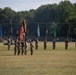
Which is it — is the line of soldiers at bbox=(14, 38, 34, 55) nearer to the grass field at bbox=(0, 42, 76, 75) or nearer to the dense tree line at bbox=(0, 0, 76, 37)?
the grass field at bbox=(0, 42, 76, 75)

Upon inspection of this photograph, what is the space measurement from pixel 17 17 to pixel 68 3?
22325 millimetres

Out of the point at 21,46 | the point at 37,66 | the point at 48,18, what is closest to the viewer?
the point at 37,66

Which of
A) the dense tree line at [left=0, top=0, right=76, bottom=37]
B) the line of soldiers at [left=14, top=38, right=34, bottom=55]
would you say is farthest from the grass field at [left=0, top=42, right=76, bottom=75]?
the dense tree line at [left=0, top=0, right=76, bottom=37]

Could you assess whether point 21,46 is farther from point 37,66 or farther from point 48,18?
point 48,18

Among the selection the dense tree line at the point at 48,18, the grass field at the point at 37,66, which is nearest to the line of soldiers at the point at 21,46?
the grass field at the point at 37,66

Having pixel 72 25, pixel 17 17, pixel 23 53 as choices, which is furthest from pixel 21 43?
pixel 17 17

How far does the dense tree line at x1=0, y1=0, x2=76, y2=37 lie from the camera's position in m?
115

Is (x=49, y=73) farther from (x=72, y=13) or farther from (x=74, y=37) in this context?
(x=72, y=13)

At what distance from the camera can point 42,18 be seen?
14325 centimetres

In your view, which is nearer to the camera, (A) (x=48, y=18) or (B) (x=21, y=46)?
(B) (x=21, y=46)

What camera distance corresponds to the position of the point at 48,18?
142250 millimetres

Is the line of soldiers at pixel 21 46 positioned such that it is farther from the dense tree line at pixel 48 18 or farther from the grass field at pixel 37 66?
the dense tree line at pixel 48 18

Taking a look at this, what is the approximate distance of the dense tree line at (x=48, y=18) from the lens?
115m

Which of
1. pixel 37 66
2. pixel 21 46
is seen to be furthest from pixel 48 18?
pixel 37 66
